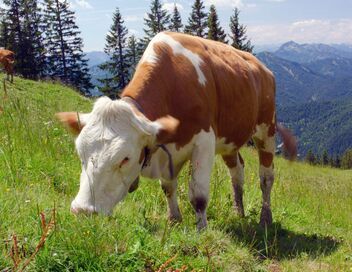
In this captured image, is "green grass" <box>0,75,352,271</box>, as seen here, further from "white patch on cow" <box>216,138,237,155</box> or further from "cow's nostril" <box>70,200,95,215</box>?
"white patch on cow" <box>216,138,237,155</box>

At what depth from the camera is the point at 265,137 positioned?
735 cm

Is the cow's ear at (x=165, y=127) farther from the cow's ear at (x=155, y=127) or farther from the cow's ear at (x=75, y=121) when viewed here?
the cow's ear at (x=75, y=121)

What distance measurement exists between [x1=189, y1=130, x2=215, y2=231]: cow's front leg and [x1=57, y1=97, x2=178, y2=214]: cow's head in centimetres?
91

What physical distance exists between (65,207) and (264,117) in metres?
3.88

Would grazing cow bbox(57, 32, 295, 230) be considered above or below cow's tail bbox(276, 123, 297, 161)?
above

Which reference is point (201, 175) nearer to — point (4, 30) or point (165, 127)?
point (165, 127)

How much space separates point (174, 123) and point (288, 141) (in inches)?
180

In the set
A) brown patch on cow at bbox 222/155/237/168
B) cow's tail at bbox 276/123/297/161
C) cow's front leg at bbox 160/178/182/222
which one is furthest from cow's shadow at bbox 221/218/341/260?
cow's tail at bbox 276/123/297/161

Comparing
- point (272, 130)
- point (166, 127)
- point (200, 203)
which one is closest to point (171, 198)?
point (200, 203)

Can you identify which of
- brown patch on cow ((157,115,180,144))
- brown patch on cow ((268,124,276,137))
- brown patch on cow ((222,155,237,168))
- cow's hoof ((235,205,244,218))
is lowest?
cow's hoof ((235,205,244,218))

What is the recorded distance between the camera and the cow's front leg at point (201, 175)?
4.95m

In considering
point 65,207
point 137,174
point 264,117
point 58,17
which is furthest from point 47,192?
point 58,17

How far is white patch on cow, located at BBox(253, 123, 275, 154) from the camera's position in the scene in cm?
723

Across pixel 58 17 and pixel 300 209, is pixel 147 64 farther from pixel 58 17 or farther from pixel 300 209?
pixel 58 17
